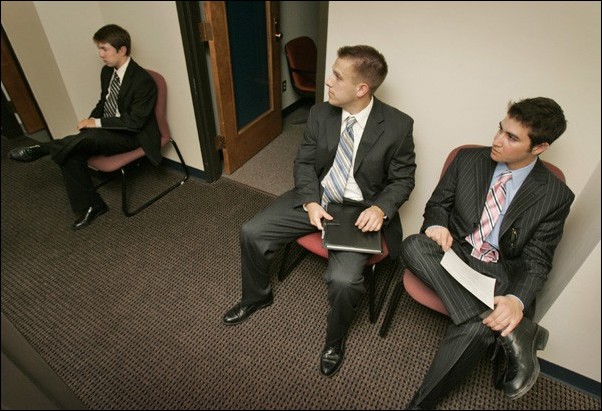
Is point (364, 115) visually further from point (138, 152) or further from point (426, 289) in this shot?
point (138, 152)

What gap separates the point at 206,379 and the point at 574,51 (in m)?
1.76

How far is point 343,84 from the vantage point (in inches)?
53.3

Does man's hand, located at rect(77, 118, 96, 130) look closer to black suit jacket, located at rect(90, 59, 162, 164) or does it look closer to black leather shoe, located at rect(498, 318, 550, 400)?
black suit jacket, located at rect(90, 59, 162, 164)

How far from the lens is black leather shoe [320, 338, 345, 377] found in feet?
4.67

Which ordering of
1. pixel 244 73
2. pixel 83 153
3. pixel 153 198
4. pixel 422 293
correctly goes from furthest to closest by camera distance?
pixel 244 73 < pixel 153 198 < pixel 83 153 < pixel 422 293

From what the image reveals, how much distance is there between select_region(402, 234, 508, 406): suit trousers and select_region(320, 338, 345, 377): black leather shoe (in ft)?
1.06

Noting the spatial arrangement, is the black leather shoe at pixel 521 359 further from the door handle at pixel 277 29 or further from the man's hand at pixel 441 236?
the door handle at pixel 277 29

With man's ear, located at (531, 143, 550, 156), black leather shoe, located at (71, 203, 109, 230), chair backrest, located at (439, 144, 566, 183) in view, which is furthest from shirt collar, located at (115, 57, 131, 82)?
man's ear, located at (531, 143, 550, 156)

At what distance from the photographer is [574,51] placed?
3.65 ft

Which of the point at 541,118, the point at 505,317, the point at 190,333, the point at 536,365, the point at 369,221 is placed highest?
the point at 541,118

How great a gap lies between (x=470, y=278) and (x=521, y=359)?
0.29 meters

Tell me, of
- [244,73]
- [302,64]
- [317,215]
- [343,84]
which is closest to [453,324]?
[317,215]

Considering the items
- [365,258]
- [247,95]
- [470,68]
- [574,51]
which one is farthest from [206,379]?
[247,95]

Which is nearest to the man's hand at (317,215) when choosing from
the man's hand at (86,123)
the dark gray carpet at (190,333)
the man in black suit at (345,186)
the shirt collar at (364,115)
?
the man in black suit at (345,186)
